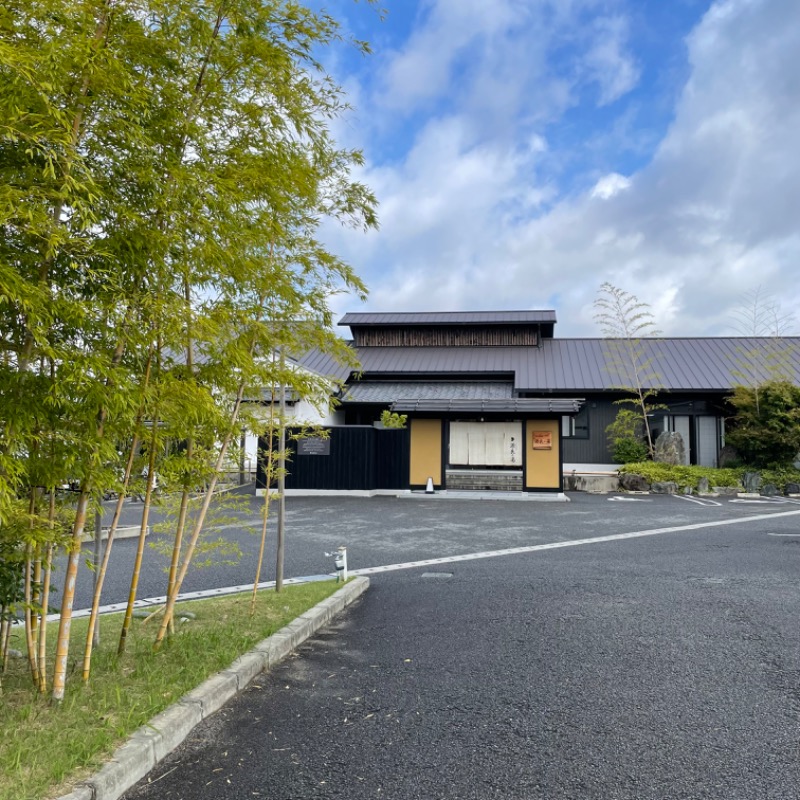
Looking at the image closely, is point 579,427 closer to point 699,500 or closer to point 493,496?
point 699,500

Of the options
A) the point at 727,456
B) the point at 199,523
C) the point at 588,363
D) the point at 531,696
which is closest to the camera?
the point at 531,696

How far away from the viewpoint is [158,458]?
3262 millimetres

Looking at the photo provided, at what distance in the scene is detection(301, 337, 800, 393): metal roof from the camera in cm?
1916

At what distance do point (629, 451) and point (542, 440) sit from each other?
16.1 feet

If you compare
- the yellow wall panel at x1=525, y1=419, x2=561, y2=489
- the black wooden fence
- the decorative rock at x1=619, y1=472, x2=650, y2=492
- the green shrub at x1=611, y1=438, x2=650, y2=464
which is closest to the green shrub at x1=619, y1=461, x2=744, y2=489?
the decorative rock at x1=619, y1=472, x2=650, y2=492

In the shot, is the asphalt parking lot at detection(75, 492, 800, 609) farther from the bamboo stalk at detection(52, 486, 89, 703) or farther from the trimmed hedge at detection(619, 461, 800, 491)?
the bamboo stalk at detection(52, 486, 89, 703)

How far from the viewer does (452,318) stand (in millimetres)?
22844

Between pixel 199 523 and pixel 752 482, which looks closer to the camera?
pixel 199 523

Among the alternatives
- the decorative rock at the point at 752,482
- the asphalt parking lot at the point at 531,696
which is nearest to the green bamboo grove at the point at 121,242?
the asphalt parking lot at the point at 531,696

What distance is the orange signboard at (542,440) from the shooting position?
15.0 meters

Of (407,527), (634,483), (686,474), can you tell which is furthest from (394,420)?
(686,474)

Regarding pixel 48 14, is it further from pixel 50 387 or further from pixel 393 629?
pixel 393 629

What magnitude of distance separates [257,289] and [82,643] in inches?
111

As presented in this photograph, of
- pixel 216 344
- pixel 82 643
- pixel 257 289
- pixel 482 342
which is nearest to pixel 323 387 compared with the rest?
pixel 257 289
